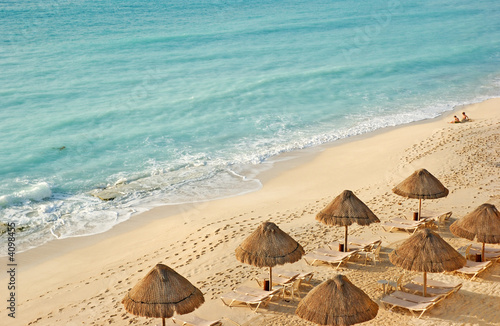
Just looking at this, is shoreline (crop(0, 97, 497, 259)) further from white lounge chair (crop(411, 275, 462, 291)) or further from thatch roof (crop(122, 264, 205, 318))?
white lounge chair (crop(411, 275, 462, 291))

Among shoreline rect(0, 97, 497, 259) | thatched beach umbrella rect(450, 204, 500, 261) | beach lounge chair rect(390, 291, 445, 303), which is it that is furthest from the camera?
shoreline rect(0, 97, 497, 259)

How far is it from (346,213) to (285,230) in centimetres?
246

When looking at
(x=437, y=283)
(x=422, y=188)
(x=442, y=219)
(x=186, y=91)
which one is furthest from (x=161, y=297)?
(x=186, y=91)

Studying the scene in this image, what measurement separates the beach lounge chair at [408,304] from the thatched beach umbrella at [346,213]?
2.14 metres

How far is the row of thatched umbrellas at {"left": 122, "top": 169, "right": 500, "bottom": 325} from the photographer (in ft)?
32.4

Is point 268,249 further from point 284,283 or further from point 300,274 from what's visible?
point 300,274

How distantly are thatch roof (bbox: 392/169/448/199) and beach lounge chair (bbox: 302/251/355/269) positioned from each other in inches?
94.1

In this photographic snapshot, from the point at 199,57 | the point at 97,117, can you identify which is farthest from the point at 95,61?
the point at 97,117

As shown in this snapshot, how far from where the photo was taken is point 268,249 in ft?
38.7

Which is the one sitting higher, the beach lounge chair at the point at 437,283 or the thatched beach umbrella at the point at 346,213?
the thatched beach umbrella at the point at 346,213

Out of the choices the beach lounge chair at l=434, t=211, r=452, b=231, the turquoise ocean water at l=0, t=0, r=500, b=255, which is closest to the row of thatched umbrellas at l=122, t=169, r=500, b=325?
the beach lounge chair at l=434, t=211, r=452, b=231

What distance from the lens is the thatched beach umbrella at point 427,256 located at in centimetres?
1126

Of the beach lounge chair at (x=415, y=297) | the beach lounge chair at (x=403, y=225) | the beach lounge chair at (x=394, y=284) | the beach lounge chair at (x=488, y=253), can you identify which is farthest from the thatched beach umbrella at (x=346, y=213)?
the beach lounge chair at (x=488, y=253)

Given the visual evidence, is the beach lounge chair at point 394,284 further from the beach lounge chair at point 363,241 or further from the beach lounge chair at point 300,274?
the beach lounge chair at point 363,241
